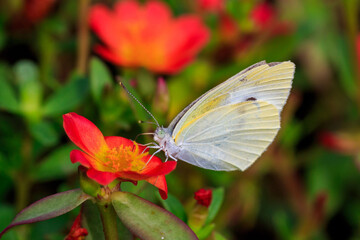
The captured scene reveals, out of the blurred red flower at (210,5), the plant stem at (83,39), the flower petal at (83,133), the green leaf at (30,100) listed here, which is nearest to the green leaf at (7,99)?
the green leaf at (30,100)

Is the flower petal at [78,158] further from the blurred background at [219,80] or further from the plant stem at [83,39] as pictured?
the plant stem at [83,39]

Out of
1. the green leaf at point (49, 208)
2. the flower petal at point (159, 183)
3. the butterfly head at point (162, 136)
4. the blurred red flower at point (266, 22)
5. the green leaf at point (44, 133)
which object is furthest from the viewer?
the blurred red flower at point (266, 22)

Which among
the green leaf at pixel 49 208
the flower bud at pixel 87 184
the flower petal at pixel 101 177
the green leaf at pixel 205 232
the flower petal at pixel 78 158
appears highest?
the flower petal at pixel 78 158

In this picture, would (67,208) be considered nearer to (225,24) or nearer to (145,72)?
(145,72)

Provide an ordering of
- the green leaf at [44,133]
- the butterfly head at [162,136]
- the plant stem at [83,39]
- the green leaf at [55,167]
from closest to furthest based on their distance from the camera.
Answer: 1. the butterfly head at [162,136]
2. the green leaf at [44,133]
3. the green leaf at [55,167]
4. the plant stem at [83,39]

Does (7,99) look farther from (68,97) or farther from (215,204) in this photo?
(215,204)

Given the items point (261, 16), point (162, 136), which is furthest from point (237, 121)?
point (261, 16)

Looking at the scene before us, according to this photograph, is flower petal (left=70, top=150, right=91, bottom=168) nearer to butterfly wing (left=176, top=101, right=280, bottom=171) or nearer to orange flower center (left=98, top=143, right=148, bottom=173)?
orange flower center (left=98, top=143, right=148, bottom=173)
